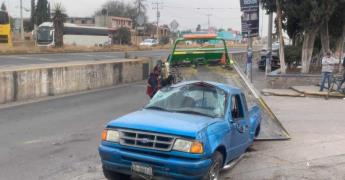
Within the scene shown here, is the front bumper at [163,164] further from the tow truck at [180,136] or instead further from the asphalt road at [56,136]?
the asphalt road at [56,136]

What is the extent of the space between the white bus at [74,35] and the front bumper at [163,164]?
54897 mm

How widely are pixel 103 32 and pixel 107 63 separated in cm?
5520

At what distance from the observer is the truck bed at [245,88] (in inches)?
464

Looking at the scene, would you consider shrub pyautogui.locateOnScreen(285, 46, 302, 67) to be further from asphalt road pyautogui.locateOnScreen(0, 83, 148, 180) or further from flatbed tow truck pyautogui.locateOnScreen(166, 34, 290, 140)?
asphalt road pyautogui.locateOnScreen(0, 83, 148, 180)

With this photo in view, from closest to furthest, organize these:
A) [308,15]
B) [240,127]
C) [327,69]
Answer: [240,127] < [327,69] < [308,15]

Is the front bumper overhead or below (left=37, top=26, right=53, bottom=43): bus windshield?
below

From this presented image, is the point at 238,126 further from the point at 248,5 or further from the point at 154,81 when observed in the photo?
the point at 248,5

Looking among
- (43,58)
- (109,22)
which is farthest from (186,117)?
(109,22)

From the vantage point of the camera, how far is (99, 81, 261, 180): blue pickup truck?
683cm

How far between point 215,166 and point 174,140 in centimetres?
83

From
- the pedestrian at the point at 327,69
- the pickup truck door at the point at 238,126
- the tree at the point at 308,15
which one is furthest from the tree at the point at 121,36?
the pickup truck door at the point at 238,126

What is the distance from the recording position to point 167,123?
7.18m

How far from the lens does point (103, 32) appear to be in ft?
264

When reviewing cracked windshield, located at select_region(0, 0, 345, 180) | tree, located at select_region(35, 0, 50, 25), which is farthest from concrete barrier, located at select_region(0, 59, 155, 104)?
tree, located at select_region(35, 0, 50, 25)
